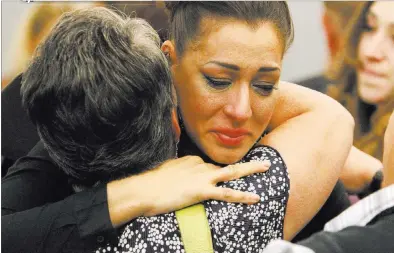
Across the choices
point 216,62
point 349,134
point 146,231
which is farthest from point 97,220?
point 349,134

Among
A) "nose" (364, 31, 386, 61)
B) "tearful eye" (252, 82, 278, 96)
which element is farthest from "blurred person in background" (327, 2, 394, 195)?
"tearful eye" (252, 82, 278, 96)

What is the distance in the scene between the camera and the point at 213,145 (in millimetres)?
984

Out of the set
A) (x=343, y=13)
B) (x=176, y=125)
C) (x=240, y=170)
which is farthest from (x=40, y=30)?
(x=343, y=13)

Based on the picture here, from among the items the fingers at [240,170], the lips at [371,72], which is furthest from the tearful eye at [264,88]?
the lips at [371,72]

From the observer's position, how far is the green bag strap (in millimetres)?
832

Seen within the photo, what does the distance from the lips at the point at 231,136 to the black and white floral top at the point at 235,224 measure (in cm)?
8

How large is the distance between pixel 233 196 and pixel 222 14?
11.3 inches

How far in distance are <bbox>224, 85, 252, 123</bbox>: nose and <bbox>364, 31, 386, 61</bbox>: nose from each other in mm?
396

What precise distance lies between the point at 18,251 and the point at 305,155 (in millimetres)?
469

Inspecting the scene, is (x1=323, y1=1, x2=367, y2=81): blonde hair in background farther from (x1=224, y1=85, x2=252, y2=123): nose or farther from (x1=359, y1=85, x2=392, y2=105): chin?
(x1=224, y1=85, x2=252, y2=123): nose

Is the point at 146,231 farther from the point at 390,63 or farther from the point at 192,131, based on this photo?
the point at 390,63

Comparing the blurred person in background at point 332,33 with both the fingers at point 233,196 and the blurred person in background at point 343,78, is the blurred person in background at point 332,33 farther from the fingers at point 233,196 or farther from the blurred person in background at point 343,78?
the fingers at point 233,196

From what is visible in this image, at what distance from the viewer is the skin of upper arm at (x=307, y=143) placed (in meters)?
0.94

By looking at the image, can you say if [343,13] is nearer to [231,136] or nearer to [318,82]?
[318,82]
